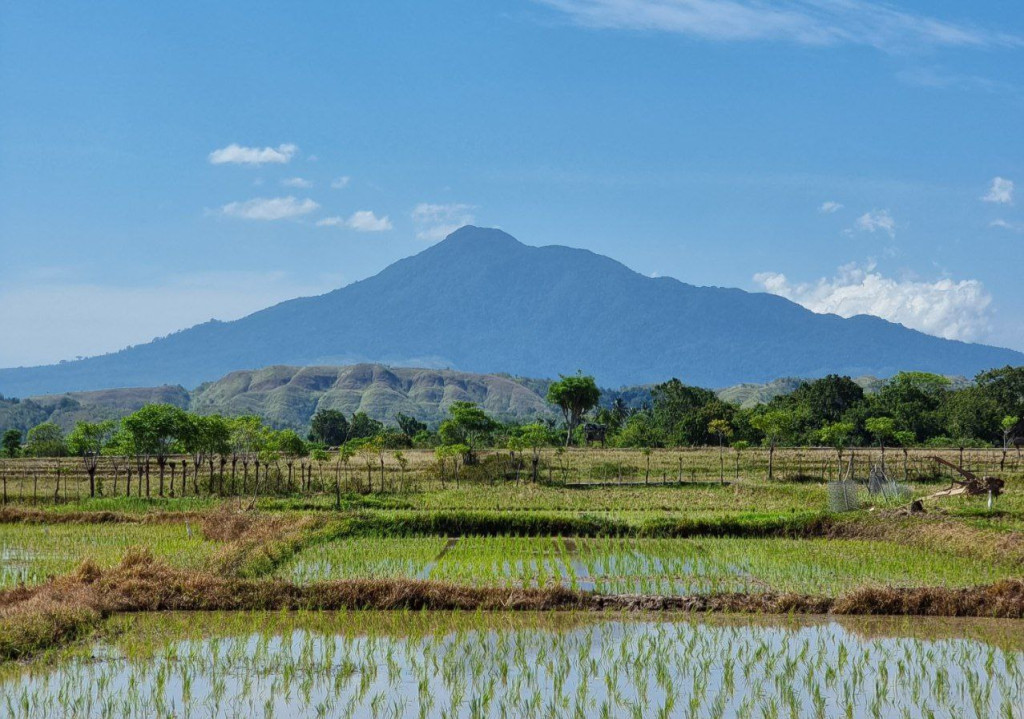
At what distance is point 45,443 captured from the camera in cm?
7262

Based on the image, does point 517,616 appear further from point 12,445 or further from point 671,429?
point 671,429

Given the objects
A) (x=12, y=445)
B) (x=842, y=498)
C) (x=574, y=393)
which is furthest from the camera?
(x=574, y=393)

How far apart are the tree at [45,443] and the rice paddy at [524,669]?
188 feet

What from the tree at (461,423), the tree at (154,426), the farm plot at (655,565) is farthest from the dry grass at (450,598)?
Result: the tree at (461,423)

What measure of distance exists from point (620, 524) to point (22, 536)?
48.8 feet

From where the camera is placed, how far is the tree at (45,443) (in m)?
69.0

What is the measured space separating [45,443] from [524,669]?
6926cm

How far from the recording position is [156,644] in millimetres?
13109

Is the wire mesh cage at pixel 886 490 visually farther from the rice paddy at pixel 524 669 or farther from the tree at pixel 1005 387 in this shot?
the tree at pixel 1005 387

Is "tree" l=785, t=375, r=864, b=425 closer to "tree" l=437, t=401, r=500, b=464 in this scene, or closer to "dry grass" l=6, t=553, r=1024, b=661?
"tree" l=437, t=401, r=500, b=464

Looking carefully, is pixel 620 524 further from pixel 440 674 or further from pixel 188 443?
pixel 188 443

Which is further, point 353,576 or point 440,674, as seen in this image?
point 353,576

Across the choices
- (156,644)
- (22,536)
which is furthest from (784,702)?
(22,536)

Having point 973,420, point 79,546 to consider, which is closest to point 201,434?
point 79,546
